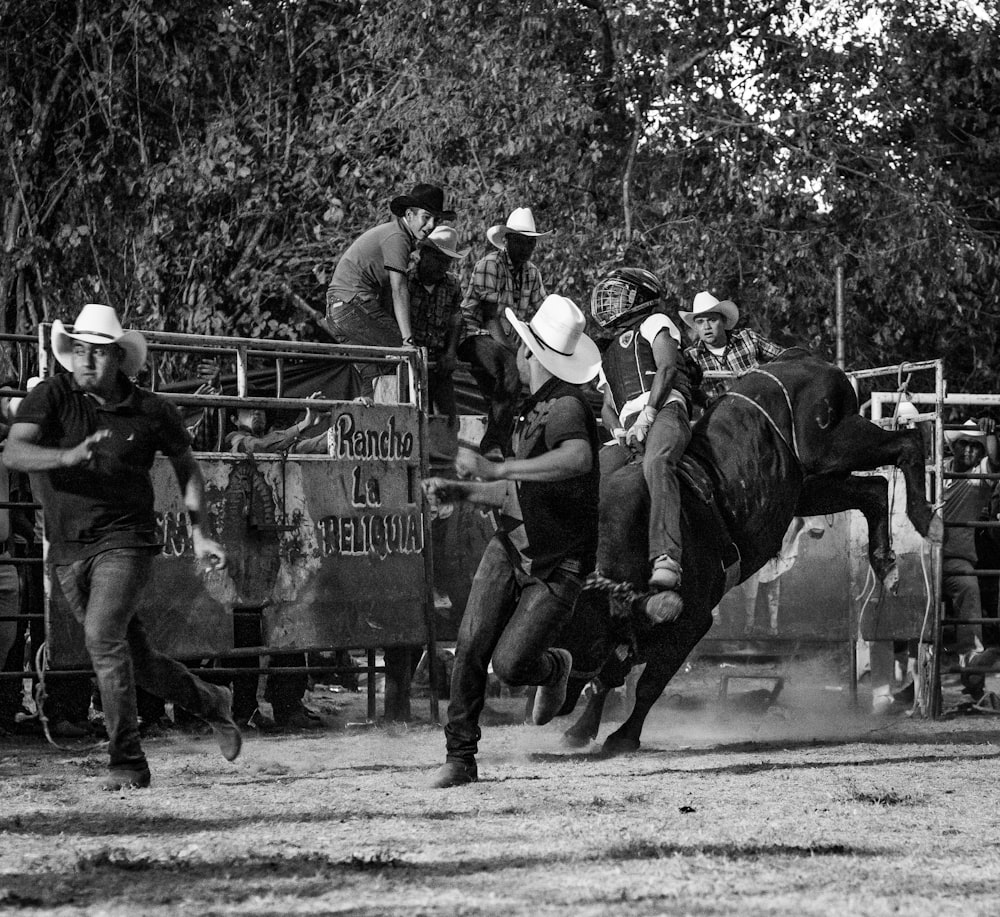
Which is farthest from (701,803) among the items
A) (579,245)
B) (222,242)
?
(222,242)

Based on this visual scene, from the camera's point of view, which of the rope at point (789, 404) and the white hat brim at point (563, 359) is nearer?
the white hat brim at point (563, 359)

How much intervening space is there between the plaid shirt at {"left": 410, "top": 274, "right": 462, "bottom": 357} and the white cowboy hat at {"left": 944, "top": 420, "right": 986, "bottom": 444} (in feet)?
15.9

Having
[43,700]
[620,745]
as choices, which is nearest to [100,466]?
[43,700]

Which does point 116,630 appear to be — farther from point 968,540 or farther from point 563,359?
point 968,540

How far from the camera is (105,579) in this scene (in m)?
7.47

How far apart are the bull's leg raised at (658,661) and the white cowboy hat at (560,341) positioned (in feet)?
7.00

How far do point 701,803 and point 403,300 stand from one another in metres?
4.55

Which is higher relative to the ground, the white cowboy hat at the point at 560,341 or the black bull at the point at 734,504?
the white cowboy hat at the point at 560,341

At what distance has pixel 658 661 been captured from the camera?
938cm

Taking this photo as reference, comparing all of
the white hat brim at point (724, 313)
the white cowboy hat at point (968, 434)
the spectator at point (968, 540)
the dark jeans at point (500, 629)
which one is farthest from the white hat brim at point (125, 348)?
the white cowboy hat at point (968, 434)

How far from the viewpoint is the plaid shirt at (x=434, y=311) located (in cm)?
1082

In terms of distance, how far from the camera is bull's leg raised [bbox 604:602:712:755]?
9.25 meters

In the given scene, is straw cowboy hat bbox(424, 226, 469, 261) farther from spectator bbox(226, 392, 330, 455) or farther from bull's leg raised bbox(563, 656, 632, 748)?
bull's leg raised bbox(563, 656, 632, 748)

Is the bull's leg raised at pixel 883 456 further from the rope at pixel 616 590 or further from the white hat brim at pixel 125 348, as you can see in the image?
the white hat brim at pixel 125 348
